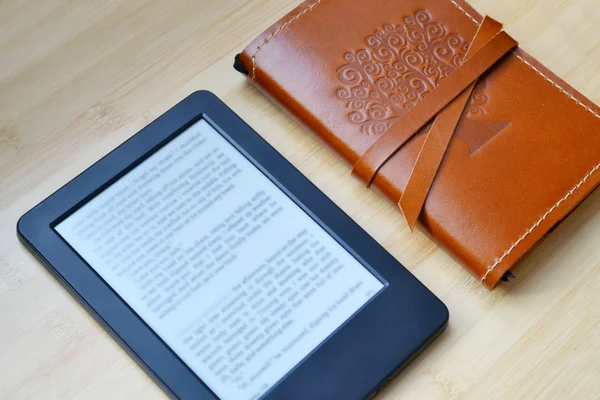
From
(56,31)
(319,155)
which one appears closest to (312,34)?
(319,155)

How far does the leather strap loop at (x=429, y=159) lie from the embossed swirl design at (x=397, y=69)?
16mm

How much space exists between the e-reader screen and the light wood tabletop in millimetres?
44

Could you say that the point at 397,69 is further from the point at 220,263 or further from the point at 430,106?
the point at 220,263

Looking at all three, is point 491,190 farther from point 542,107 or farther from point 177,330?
point 177,330

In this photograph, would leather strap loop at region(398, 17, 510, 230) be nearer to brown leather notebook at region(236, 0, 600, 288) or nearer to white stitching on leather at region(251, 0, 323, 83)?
brown leather notebook at region(236, 0, 600, 288)

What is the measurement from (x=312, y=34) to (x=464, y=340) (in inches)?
11.3

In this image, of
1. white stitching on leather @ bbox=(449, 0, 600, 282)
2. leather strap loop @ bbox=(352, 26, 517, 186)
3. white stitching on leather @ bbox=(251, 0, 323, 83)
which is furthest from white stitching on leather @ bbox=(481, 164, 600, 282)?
white stitching on leather @ bbox=(251, 0, 323, 83)

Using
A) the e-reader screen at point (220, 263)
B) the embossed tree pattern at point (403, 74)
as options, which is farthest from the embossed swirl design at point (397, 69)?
the e-reader screen at point (220, 263)

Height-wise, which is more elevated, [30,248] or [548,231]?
[30,248]

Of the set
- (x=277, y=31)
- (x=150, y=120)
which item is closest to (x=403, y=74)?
(x=277, y=31)

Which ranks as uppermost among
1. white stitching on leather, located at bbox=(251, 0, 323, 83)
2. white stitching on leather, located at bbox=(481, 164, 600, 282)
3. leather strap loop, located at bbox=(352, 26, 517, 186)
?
white stitching on leather, located at bbox=(251, 0, 323, 83)

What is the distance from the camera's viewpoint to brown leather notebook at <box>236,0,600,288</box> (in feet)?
2.09

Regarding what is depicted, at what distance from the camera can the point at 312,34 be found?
70 cm

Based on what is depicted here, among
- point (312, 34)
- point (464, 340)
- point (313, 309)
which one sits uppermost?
point (312, 34)
